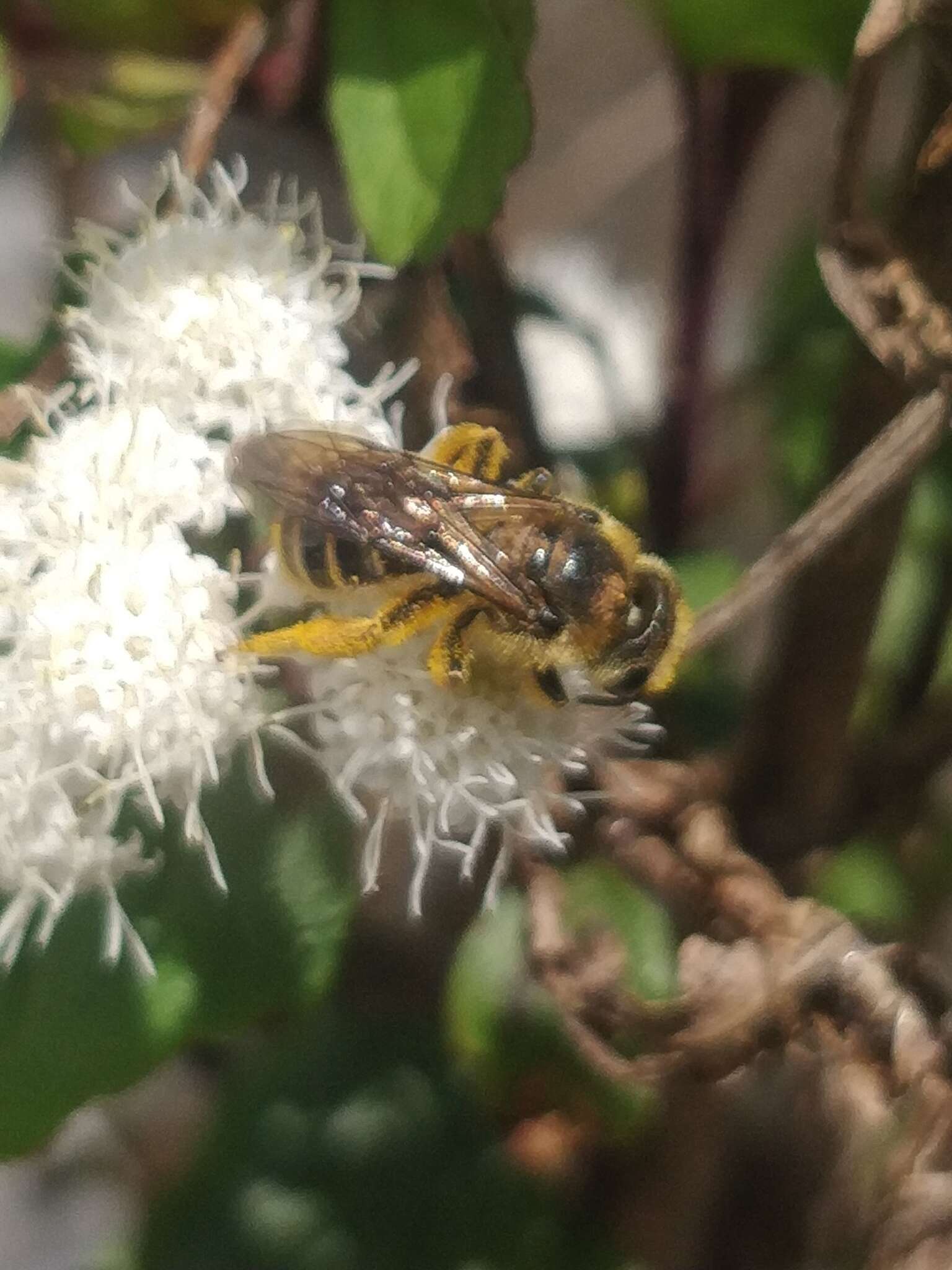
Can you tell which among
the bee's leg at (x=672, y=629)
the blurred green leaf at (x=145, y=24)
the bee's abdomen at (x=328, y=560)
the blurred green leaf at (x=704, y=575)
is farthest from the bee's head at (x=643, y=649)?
the blurred green leaf at (x=145, y=24)

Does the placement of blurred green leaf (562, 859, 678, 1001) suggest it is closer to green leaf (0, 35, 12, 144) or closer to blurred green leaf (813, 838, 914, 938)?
blurred green leaf (813, 838, 914, 938)

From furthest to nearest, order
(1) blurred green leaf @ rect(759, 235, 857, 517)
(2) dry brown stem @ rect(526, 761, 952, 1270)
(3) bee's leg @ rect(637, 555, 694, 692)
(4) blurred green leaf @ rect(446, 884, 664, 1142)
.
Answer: (1) blurred green leaf @ rect(759, 235, 857, 517) < (4) blurred green leaf @ rect(446, 884, 664, 1142) < (3) bee's leg @ rect(637, 555, 694, 692) < (2) dry brown stem @ rect(526, 761, 952, 1270)

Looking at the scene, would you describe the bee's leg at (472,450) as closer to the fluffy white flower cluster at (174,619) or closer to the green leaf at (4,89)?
the fluffy white flower cluster at (174,619)

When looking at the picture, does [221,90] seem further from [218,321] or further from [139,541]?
[139,541]

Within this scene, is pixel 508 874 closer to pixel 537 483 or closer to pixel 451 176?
pixel 537 483

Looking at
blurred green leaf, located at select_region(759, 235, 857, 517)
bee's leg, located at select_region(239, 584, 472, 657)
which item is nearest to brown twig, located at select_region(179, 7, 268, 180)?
bee's leg, located at select_region(239, 584, 472, 657)
